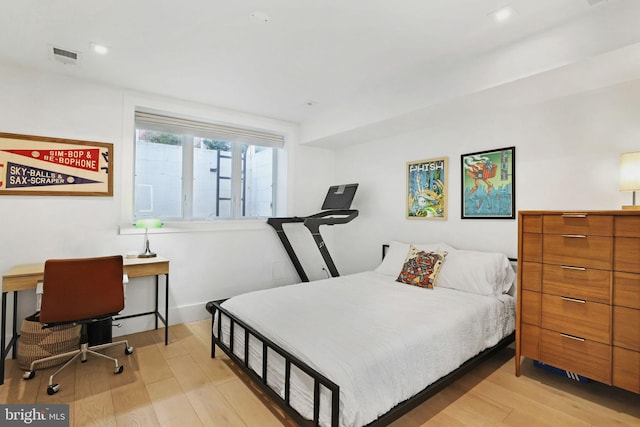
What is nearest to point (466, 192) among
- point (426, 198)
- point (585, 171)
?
point (426, 198)

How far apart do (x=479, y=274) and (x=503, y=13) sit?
1.96m

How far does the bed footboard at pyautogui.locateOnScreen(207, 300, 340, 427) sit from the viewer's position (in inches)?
57.4

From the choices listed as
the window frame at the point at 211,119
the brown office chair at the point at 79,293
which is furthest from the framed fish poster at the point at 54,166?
the brown office chair at the point at 79,293

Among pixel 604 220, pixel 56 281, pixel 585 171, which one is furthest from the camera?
pixel 585 171

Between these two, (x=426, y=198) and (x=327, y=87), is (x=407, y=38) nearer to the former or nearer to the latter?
(x=327, y=87)

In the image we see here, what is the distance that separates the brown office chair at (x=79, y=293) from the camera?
215cm

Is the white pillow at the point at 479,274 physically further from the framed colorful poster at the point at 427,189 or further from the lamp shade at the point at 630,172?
the lamp shade at the point at 630,172

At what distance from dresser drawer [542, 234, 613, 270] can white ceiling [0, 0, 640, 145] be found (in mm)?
1136

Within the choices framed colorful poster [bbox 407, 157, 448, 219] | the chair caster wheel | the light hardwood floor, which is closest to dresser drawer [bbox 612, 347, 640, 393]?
the light hardwood floor

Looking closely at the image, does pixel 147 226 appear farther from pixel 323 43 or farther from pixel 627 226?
pixel 627 226

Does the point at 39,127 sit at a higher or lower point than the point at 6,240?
higher

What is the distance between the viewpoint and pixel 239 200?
13.5ft

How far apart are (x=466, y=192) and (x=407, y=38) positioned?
1681 millimetres

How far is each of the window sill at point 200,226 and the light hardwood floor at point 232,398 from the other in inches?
47.4
